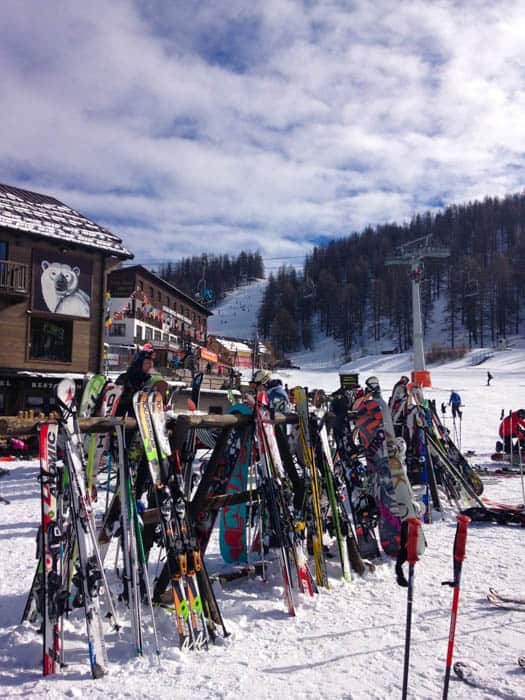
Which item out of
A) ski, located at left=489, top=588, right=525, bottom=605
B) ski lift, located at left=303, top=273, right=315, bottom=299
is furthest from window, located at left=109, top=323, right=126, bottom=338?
ski, located at left=489, top=588, right=525, bottom=605

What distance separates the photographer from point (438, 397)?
102 ft

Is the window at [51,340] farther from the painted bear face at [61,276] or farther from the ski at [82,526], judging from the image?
the ski at [82,526]

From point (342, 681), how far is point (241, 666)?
27.2 inches

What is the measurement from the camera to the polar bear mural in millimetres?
18016

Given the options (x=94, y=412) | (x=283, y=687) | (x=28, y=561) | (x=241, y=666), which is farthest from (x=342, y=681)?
(x=28, y=561)

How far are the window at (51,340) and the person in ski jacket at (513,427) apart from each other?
14834 millimetres

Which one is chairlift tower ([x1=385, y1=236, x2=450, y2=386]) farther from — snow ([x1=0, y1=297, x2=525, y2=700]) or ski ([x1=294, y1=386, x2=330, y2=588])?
snow ([x1=0, y1=297, x2=525, y2=700])

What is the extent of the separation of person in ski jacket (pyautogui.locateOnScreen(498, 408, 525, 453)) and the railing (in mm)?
15853

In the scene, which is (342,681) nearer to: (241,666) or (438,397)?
(241,666)

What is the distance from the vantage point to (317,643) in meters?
3.72

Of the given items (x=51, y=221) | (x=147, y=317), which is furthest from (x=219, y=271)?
(x=51, y=221)

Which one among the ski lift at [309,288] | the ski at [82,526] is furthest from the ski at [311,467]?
the ski lift at [309,288]

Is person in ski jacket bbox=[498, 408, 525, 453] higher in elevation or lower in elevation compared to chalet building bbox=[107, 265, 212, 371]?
→ lower

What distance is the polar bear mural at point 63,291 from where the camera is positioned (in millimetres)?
18016
